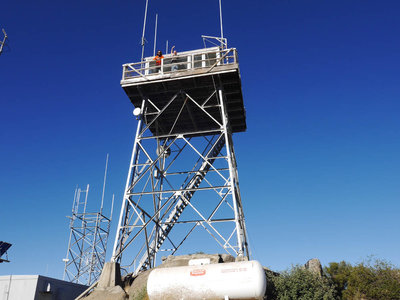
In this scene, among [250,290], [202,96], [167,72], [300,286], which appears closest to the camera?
[250,290]

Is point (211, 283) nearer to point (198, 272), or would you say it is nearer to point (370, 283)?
point (198, 272)

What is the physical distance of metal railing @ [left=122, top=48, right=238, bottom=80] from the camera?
74.5 ft

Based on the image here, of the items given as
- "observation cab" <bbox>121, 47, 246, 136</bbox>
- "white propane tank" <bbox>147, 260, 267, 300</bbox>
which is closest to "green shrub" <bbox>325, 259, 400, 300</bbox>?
"white propane tank" <bbox>147, 260, 267, 300</bbox>

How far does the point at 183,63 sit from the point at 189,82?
4.28 ft

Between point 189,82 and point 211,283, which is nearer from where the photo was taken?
point 211,283

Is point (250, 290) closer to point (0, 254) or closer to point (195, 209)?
point (195, 209)

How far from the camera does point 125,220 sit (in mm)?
21281

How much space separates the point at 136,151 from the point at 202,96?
601 cm

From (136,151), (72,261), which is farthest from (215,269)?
(72,261)

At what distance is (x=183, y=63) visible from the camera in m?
22.8

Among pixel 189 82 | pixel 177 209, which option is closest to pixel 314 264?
pixel 177 209

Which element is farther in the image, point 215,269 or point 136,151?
point 136,151

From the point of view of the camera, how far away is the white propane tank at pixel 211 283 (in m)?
13.9

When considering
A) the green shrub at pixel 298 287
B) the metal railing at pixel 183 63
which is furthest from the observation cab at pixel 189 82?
the green shrub at pixel 298 287
